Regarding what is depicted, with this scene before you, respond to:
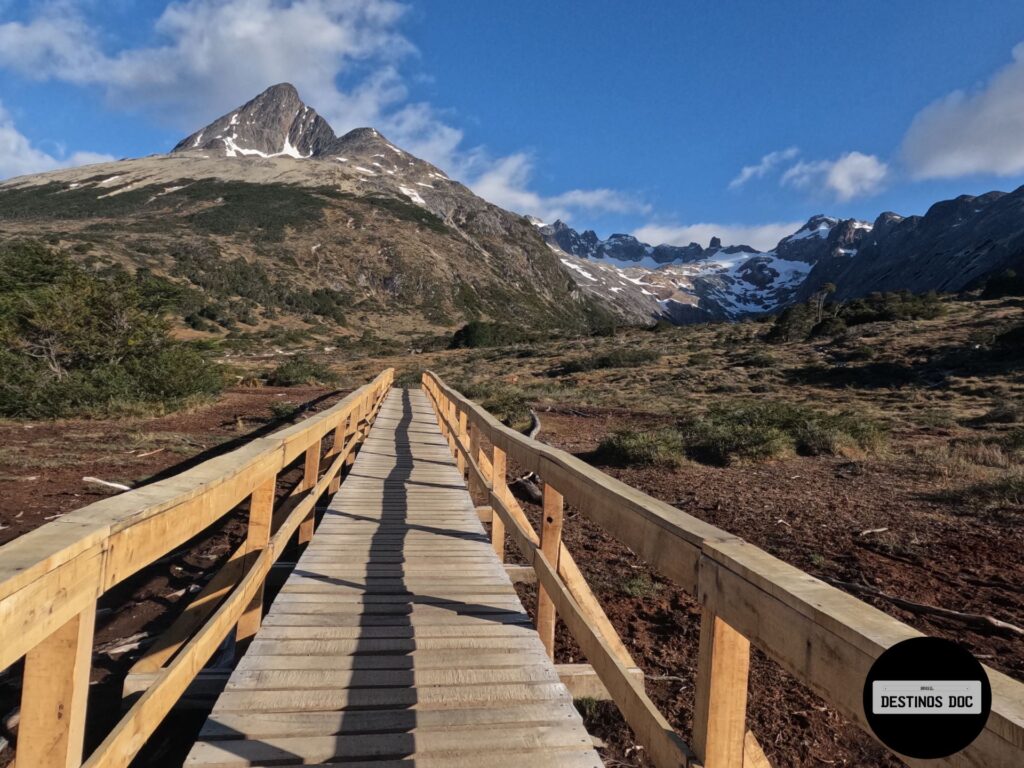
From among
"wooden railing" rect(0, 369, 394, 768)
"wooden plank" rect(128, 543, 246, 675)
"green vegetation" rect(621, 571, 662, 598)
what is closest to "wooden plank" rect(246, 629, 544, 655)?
"wooden plank" rect(128, 543, 246, 675)

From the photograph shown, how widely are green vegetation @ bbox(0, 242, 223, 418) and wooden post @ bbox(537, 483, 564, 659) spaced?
41.7 ft

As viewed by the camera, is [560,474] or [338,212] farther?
[338,212]

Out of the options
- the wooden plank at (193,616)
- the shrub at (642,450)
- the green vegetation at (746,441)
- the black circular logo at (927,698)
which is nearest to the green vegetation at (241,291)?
the shrub at (642,450)

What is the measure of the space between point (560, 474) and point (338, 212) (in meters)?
98.8

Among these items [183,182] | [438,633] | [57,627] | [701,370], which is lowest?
[438,633]

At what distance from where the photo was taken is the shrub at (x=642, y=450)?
947 centimetres

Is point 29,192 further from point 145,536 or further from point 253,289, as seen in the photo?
point 145,536

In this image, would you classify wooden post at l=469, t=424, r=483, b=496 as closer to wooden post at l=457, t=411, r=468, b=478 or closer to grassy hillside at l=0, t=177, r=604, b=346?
wooden post at l=457, t=411, r=468, b=478

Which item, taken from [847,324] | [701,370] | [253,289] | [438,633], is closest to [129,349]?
[438,633]

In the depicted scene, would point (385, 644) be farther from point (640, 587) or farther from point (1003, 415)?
point (1003, 415)

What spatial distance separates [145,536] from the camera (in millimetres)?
1553

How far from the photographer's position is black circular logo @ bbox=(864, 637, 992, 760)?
2.69 ft

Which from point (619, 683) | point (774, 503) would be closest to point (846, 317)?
point (774, 503)

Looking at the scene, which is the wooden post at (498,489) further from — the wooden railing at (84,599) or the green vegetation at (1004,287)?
the green vegetation at (1004,287)
